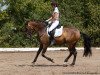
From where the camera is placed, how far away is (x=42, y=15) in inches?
1280

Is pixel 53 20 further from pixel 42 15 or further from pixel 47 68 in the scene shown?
pixel 42 15

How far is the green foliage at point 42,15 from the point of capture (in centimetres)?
3149

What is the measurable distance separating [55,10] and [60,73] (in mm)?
3630

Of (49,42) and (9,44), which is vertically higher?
(49,42)

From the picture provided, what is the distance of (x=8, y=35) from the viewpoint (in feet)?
102

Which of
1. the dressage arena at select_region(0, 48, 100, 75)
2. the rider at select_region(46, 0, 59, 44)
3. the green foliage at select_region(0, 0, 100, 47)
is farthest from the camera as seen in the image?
the green foliage at select_region(0, 0, 100, 47)

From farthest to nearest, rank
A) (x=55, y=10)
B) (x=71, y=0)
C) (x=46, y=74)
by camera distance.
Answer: (x=71, y=0) < (x=55, y=10) < (x=46, y=74)

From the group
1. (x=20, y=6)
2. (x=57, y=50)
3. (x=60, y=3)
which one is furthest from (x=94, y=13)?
(x=57, y=50)

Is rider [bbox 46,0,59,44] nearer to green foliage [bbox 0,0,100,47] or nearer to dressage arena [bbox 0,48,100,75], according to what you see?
dressage arena [bbox 0,48,100,75]

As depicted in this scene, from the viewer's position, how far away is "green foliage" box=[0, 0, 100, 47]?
103 feet

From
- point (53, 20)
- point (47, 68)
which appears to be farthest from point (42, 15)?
point (47, 68)

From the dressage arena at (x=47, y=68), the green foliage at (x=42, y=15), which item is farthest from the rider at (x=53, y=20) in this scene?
the green foliage at (x=42, y=15)

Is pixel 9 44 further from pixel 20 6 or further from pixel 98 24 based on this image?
pixel 98 24

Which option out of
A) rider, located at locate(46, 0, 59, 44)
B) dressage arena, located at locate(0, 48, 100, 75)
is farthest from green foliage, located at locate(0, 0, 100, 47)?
rider, located at locate(46, 0, 59, 44)
